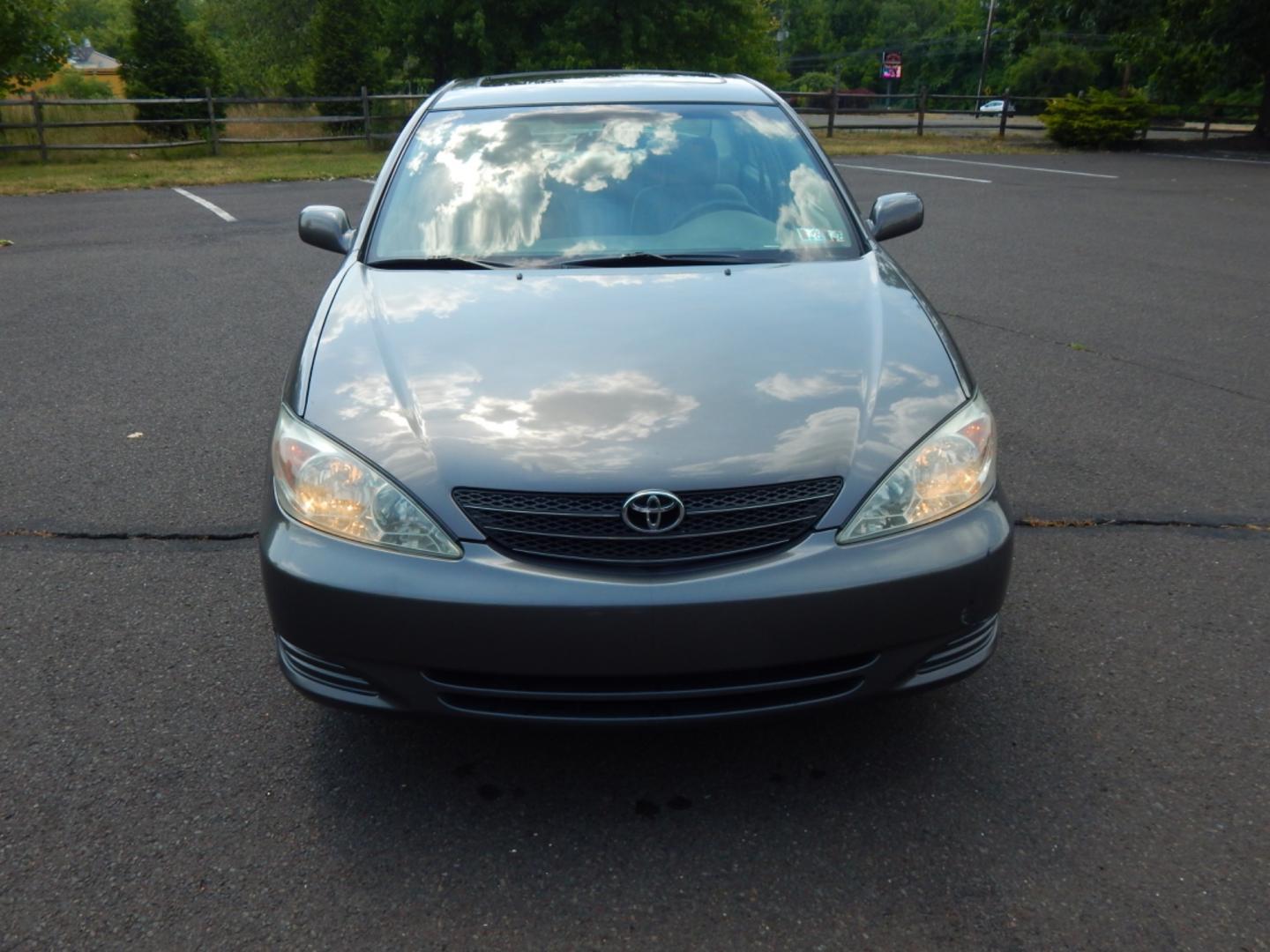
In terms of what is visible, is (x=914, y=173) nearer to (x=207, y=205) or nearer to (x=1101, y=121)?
(x=1101, y=121)

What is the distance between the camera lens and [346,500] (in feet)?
8.25

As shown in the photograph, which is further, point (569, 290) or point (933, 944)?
point (569, 290)

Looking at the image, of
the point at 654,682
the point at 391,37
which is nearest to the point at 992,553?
the point at 654,682

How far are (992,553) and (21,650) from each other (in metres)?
2.66

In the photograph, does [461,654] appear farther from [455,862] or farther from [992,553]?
[992,553]

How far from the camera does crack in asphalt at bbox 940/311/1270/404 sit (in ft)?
19.0

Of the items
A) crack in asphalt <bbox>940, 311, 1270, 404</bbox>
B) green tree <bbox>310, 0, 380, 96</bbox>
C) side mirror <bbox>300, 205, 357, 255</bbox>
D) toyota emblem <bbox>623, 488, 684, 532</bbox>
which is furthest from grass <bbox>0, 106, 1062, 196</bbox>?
toyota emblem <bbox>623, 488, 684, 532</bbox>

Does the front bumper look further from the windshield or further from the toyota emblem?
the windshield

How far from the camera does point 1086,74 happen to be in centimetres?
7656

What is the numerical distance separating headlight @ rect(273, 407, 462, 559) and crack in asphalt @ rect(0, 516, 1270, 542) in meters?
1.55

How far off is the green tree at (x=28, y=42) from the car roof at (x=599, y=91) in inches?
862

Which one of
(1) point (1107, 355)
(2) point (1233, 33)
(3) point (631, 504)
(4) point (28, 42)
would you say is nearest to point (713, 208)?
(3) point (631, 504)

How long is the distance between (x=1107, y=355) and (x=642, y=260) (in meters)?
4.00

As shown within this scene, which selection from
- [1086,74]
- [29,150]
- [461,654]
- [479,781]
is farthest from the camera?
[1086,74]
